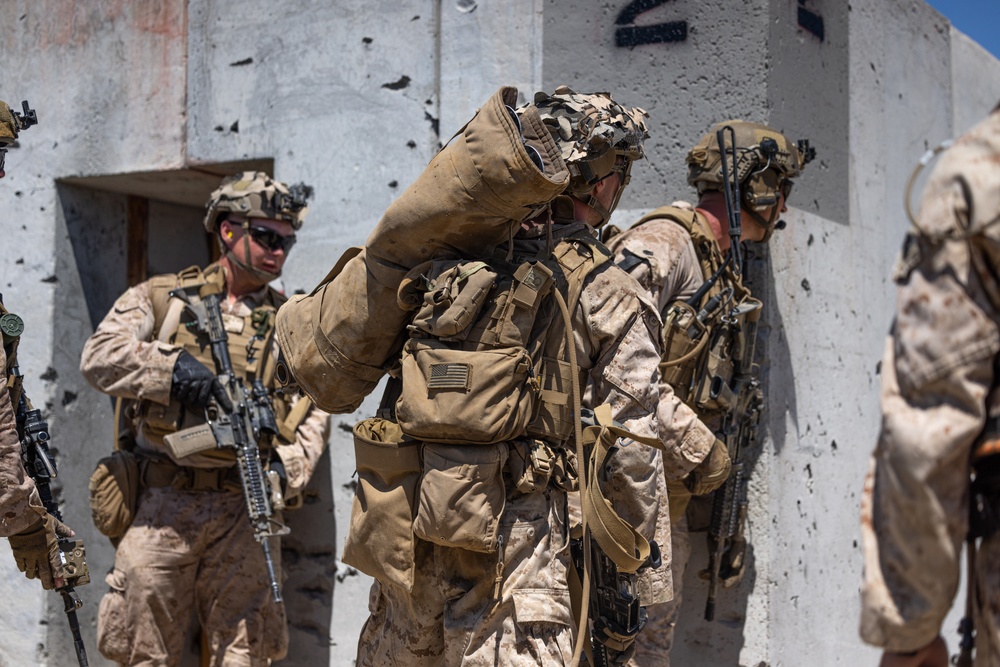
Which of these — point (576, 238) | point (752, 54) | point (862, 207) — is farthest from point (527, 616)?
point (862, 207)

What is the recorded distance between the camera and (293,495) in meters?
4.46

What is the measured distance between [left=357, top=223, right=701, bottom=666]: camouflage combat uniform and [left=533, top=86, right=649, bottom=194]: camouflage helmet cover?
28cm

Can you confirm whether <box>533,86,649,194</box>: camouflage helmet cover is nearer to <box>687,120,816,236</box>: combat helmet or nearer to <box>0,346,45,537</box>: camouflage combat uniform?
<box>687,120,816,236</box>: combat helmet

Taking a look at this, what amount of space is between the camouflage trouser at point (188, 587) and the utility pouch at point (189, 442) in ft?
1.00

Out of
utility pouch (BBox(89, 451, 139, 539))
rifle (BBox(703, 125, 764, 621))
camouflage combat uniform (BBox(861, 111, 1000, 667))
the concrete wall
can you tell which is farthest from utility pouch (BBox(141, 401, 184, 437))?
camouflage combat uniform (BBox(861, 111, 1000, 667))

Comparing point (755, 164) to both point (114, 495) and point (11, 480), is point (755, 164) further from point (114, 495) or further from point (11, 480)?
point (114, 495)

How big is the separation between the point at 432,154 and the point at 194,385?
1.36 meters

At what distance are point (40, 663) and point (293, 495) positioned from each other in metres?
1.61

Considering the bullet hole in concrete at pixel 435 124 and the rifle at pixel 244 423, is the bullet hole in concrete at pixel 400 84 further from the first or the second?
the rifle at pixel 244 423

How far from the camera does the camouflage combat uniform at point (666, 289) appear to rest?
141 inches

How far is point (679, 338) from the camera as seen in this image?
366cm

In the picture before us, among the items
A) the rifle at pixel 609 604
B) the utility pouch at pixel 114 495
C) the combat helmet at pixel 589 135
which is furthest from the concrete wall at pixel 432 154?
the rifle at pixel 609 604

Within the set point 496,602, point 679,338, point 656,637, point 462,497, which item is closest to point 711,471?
point 679,338

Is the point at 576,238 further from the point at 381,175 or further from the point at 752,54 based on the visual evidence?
the point at 381,175
